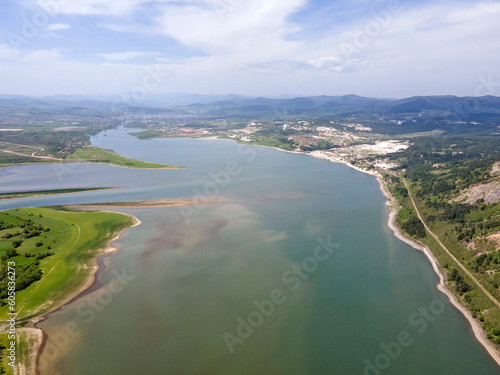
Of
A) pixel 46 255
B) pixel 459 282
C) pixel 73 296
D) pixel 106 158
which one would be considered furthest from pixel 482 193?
pixel 106 158

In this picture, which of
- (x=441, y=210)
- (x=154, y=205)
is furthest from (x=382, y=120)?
(x=154, y=205)

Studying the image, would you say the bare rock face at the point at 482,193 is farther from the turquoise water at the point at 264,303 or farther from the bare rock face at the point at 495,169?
the turquoise water at the point at 264,303

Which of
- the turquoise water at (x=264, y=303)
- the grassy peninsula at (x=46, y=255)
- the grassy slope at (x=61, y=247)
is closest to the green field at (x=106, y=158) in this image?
the turquoise water at (x=264, y=303)

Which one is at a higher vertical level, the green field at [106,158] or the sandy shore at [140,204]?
the green field at [106,158]

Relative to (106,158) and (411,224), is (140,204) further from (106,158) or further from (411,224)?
(106,158)

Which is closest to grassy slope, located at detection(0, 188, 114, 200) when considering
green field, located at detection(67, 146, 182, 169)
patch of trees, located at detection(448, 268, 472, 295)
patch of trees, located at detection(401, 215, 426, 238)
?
green field, located at detection(67, 146, 182, 169)

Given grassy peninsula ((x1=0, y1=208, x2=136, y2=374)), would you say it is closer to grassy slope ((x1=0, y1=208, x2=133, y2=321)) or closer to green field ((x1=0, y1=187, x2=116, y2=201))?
grassy slope ((x1=0, y1=208, x2=133, y2=321))
